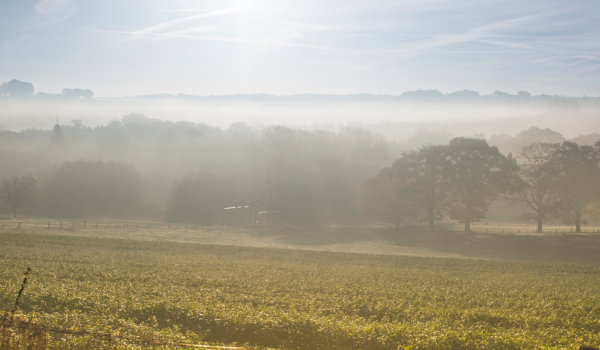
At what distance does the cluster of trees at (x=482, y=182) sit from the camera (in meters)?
63.2

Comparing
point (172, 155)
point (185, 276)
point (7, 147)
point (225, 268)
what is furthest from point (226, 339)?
point (7, 147)

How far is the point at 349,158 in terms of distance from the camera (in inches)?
4313

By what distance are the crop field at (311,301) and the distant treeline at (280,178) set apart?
3245cm

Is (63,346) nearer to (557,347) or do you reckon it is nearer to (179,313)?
(179,313)

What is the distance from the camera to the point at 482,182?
217ft

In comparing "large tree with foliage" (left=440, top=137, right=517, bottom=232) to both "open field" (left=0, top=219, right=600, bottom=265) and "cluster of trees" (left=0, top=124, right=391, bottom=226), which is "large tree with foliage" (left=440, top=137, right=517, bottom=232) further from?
"cluster of trees" (left=0, top=124, right=391, bottom=226)

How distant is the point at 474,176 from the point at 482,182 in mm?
1528

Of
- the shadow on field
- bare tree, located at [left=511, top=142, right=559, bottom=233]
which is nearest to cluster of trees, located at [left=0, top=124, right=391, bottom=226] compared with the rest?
the shadow on field

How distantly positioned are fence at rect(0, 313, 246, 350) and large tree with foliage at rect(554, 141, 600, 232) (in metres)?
65.7

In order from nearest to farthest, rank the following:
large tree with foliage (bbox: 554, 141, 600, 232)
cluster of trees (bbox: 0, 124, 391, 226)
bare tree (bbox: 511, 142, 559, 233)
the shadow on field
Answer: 1. the shadow on field
2. large tree with foliage (bbox: 554, 141, 600, 232)
3. bare tree (bbox: 511, 142, 559, 233)
4. cluster of trees (bbox: 0, 124, 391, 226)

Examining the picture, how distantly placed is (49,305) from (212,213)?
7872cm

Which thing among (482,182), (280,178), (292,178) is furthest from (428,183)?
(280,178)

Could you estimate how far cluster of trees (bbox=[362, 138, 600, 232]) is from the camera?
207ft

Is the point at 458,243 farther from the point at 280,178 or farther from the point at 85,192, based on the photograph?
the point at 85,192
